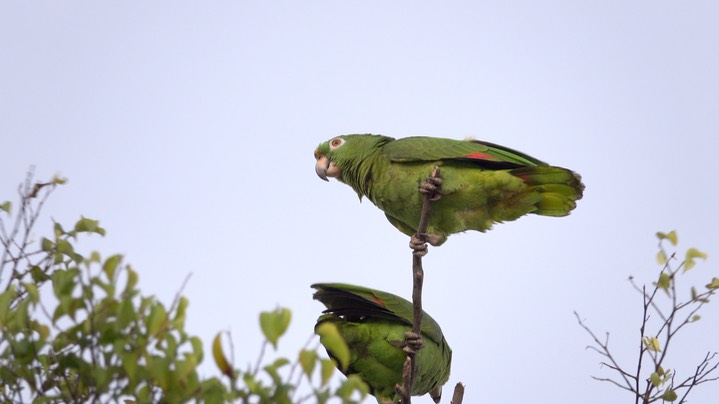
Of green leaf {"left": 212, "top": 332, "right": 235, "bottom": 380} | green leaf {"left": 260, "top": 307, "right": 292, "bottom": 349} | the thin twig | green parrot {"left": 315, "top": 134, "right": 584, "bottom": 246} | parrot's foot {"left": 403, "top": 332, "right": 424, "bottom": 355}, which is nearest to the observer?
green leaf {"left": 260, "top": 307, "right": 292, "bottom": 349}

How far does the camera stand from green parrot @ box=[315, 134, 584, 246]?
5590mm

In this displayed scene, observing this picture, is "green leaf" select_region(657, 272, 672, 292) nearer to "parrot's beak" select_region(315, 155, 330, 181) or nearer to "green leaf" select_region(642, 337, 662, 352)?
"green leaf" select_region(642, 337, 662, 352)

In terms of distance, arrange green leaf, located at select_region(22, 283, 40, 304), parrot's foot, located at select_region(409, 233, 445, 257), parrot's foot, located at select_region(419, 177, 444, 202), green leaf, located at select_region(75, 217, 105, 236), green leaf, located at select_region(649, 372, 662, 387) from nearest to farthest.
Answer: green leaf, located at select_region(22, 283, 40, 304) < green leaf, located at select_region(75, 217, 105, 236) < green leaf, located at select_region(649, 372, 662, 387) < parrot's foot, located at select_region(409, 233, 445, 257) < parrot's foot, located at select_region(419, 177, 444, 202)

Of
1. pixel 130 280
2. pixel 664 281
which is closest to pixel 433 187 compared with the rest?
pixel 664 281

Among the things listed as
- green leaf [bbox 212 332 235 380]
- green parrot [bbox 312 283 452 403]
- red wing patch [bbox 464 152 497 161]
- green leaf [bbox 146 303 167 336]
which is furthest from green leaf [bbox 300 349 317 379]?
red wing patch [bbox 464 152 497 161]

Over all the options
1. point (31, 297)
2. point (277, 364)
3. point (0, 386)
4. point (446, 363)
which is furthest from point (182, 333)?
point (446, 363)

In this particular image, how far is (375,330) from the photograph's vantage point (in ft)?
18.1

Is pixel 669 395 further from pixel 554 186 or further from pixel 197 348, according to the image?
pixel 197 348

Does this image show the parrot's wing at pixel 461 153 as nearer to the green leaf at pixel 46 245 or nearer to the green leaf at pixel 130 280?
the green leaf at pixel 46 245

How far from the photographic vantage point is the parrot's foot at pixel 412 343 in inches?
189

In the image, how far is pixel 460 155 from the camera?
18.5 feet

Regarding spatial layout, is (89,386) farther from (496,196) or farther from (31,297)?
(496,196)

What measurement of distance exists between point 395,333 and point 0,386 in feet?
9.66

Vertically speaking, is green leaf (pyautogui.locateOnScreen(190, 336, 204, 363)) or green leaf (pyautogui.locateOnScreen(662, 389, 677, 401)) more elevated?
green leaf (pyautogui.locateOnScreen(662, 389, 677, 401))
